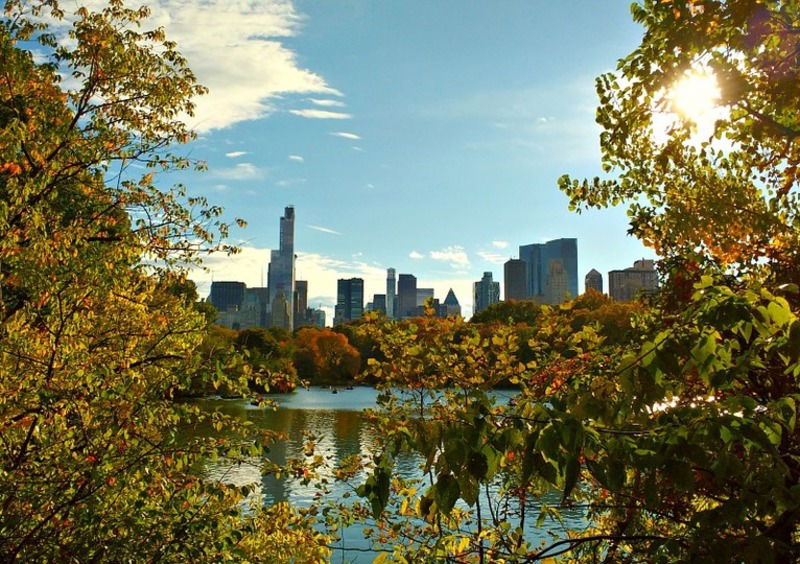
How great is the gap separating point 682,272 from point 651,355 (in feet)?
15.1

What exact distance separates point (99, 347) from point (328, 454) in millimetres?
23360

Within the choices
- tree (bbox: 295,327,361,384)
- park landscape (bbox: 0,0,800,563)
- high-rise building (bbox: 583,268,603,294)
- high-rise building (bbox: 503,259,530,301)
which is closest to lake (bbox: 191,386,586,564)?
park landscape (bbox: 0,0,800,563)

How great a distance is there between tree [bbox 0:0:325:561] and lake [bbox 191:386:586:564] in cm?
83

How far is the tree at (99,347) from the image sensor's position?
16.9ft

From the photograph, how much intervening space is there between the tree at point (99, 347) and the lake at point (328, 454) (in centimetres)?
83

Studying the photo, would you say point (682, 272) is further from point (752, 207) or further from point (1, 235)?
point (1, 235)

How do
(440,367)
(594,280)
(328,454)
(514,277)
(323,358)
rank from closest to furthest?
1. (440,367)
2. (328,454)
3. (323,358)
4. (594,280)
5. (514,277)

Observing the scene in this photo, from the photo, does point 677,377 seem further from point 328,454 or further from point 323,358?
point 323,358

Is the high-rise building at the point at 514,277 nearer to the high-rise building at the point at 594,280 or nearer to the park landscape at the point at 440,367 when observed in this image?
the high-rise building at the point at 594,280

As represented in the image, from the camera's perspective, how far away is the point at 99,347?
742 cm

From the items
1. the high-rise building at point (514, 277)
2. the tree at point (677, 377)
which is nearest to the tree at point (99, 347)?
the tree at point (677, 377)

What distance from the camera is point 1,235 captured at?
580cm

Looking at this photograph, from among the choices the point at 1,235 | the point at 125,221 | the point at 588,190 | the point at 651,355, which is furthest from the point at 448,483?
the point at 125,221

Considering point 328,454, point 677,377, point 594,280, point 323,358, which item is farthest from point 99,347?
point 594,280
